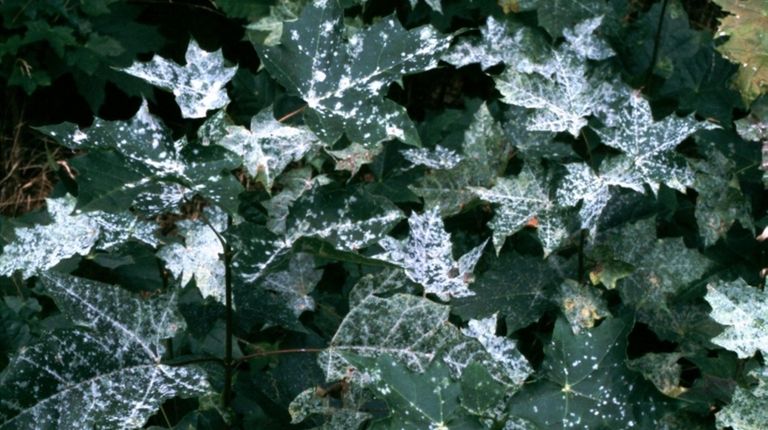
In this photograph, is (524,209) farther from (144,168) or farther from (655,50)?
(655,50)

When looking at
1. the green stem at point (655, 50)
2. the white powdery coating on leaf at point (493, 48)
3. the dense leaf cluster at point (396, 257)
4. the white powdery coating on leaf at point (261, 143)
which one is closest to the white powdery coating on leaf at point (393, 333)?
the dense leaf cluster at point (396, 257)

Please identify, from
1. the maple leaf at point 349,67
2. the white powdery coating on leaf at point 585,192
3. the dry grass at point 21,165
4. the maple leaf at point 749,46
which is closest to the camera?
the maple leaf at point 349,67

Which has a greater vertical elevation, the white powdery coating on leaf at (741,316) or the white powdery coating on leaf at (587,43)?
the white powdery coating on leaf at (587,43)

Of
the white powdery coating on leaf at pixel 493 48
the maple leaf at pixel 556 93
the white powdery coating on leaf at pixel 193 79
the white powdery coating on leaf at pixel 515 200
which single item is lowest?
the white powdery coating on leaf at pixel 515 200

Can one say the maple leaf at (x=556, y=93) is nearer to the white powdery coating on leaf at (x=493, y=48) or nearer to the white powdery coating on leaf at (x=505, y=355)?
the white powdery coating on leaf at (x=493, y=48)

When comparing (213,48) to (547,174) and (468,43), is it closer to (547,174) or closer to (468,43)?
(468,43)
